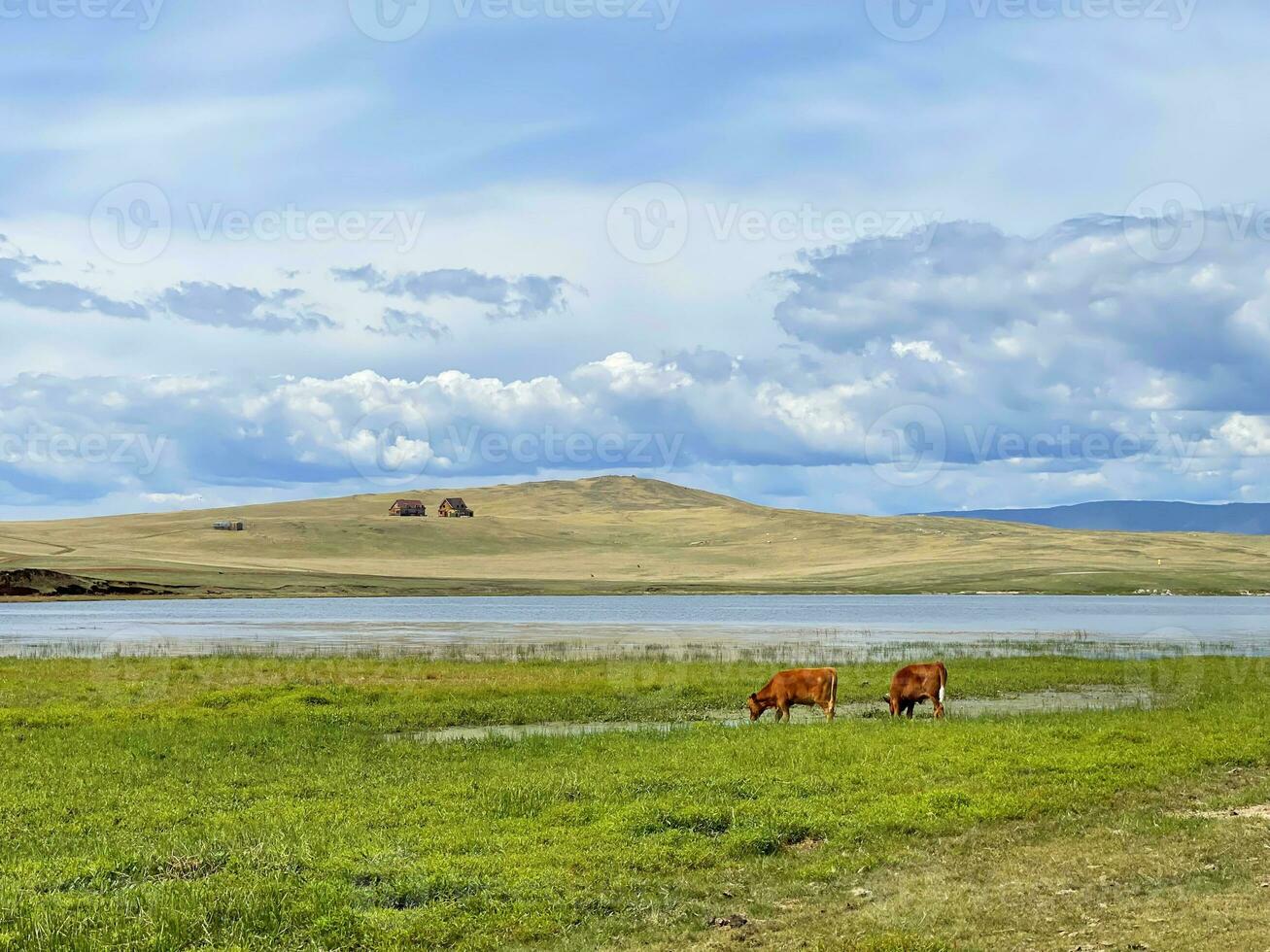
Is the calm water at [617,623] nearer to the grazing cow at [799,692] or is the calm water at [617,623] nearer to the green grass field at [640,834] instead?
the grazing cow at [799,692]

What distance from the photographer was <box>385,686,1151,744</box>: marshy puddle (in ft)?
85.7

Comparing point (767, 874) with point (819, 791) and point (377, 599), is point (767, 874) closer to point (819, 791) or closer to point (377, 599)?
point (819, 791)

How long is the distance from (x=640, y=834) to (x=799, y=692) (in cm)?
1371

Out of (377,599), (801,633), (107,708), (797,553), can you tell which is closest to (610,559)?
(797,553)

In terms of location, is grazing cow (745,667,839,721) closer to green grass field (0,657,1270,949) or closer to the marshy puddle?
the marshy puddle

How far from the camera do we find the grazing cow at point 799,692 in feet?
92.5

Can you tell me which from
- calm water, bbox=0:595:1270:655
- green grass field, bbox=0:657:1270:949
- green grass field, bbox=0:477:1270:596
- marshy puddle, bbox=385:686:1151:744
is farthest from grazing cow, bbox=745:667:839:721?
green grass field, bbox=0:477:1270:596

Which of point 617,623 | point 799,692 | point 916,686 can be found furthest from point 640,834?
point 617,623

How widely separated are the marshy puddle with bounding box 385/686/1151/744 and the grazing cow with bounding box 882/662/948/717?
630 mm

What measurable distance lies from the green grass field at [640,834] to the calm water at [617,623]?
33665mm

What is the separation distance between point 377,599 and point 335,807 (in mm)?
114944

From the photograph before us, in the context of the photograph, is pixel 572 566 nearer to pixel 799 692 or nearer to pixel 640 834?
pixel 799 692

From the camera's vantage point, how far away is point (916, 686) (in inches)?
1138

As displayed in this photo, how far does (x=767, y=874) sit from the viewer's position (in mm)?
13836
